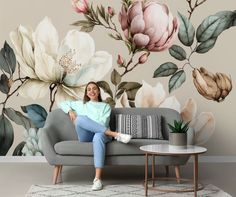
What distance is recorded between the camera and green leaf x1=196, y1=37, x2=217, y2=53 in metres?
5.80

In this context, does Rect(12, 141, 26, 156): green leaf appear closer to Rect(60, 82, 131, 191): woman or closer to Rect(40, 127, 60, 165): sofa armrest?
Rect(60, 82, 131, 191): woman

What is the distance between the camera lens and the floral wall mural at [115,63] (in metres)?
5.72

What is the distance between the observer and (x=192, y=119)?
19.1 ft

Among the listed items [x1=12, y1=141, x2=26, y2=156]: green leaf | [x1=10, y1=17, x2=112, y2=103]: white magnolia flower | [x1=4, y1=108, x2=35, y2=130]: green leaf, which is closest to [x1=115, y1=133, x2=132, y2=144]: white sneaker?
[x1=10, y1=17, x2=112, y2=103]: white magnolia flower

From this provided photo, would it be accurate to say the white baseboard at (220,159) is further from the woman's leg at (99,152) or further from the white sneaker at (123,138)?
the woman's leg at (99,152)

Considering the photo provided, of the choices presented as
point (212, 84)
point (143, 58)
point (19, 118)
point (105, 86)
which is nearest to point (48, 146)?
point (19, 118)

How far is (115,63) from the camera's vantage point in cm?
578

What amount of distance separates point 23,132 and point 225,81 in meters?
2.61

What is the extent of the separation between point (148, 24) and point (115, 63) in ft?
2.07

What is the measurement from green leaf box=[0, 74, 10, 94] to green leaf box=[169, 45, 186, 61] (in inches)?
81.4

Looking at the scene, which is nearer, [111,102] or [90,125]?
[90,125]

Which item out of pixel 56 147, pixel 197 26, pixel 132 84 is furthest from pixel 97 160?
pixel 197 26

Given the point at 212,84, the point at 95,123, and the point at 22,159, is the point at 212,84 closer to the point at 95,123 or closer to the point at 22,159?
the point at 95,123

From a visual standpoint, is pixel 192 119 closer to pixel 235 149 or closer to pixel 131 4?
pixel 235 149
